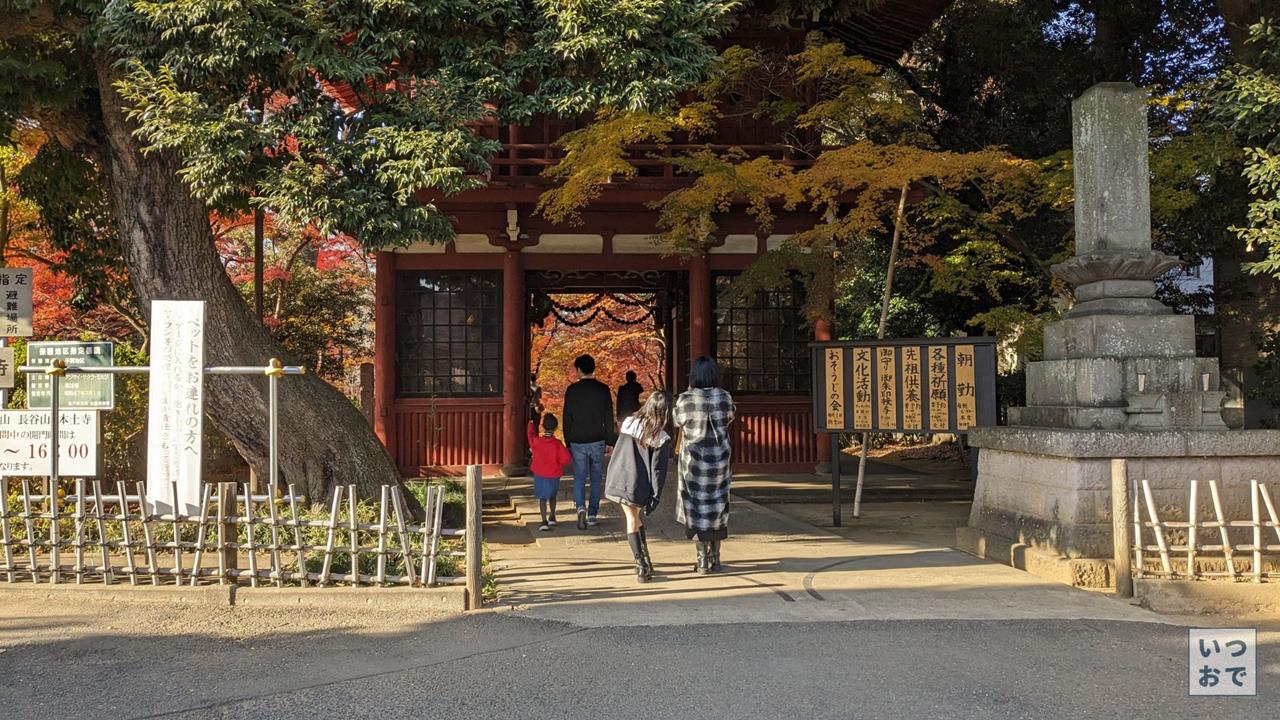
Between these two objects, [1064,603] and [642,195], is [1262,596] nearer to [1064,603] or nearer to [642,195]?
[1064,603]

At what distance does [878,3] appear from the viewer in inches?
491

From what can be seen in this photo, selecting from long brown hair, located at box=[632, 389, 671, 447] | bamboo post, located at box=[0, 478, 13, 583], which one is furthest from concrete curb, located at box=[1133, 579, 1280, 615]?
bamboo post, located at box=[0, 478, 13, 583]

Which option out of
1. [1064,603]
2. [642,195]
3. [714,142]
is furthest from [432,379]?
[1064,603]

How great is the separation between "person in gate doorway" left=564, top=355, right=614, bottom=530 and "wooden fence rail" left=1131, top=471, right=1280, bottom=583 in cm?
478

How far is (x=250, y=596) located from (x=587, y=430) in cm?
399

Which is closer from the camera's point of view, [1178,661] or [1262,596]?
[1178,661]

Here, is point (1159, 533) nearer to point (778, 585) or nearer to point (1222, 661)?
point (1222, 661)

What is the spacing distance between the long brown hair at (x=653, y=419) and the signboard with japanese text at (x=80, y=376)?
12.5 feet

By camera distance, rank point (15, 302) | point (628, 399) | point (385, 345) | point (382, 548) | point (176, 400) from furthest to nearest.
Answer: point (385, 345)
point (628, 399)
point (15, 302)
point (176, 400)
point (382, 548)

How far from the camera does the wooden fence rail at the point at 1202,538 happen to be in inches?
236

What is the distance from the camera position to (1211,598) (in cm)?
571

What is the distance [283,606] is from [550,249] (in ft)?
29.6

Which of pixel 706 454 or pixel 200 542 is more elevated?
pixel 706 454

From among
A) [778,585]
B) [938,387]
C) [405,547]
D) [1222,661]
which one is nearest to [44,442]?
[405,547]
